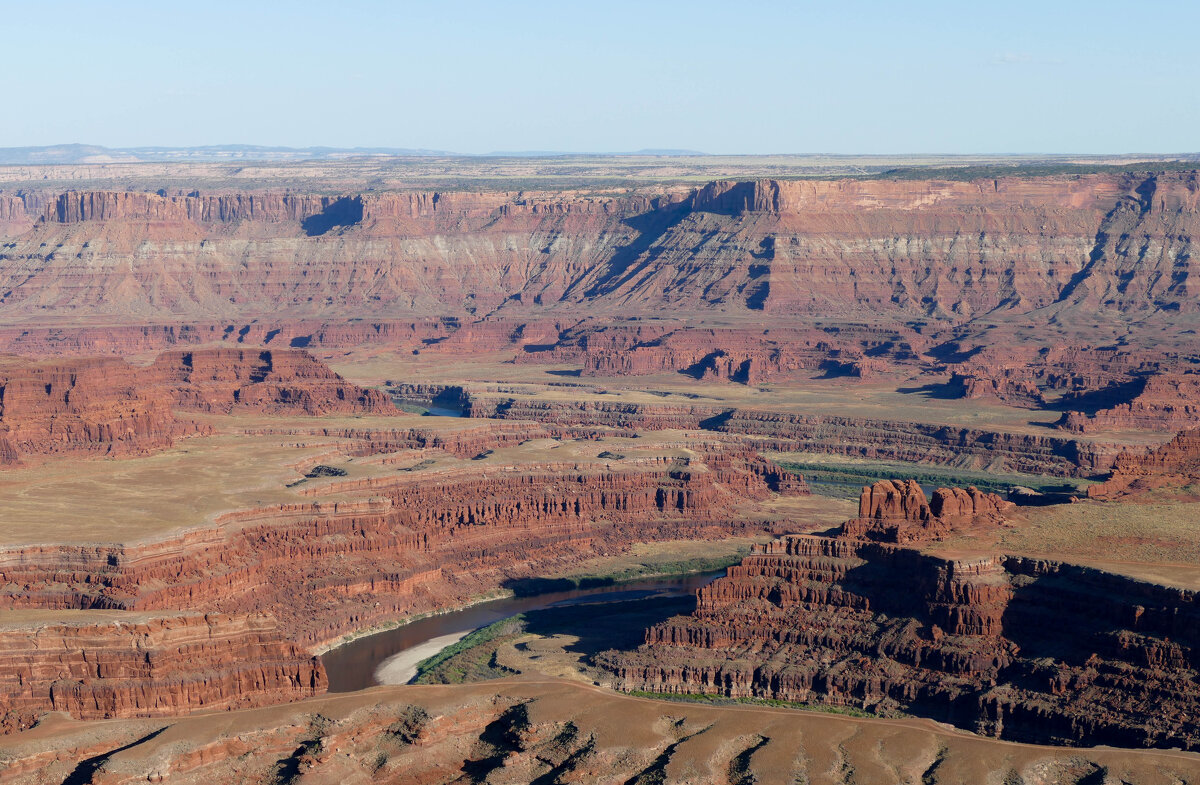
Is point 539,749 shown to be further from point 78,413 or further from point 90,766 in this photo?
point 78,413

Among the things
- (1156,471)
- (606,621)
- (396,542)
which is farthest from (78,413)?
(1156,471)

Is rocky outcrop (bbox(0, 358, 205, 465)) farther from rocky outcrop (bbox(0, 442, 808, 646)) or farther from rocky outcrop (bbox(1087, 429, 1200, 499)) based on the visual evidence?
rocky outcrop (bbox(1087, 429, 1200, 499))

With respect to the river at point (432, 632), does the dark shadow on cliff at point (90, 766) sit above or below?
above

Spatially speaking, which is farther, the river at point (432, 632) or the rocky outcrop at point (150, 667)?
the river at point (432, 632)

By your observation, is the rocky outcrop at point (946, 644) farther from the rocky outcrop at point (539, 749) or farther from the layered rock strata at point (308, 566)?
the layered rock strata at point (308, 566)

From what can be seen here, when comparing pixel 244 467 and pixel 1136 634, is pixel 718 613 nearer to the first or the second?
pixel 1136 634

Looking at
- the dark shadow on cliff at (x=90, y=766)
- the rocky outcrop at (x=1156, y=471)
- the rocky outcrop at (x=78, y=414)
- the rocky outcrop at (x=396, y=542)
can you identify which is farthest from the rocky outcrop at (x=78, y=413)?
the rocky outcrop at (x=1156, y=471)
